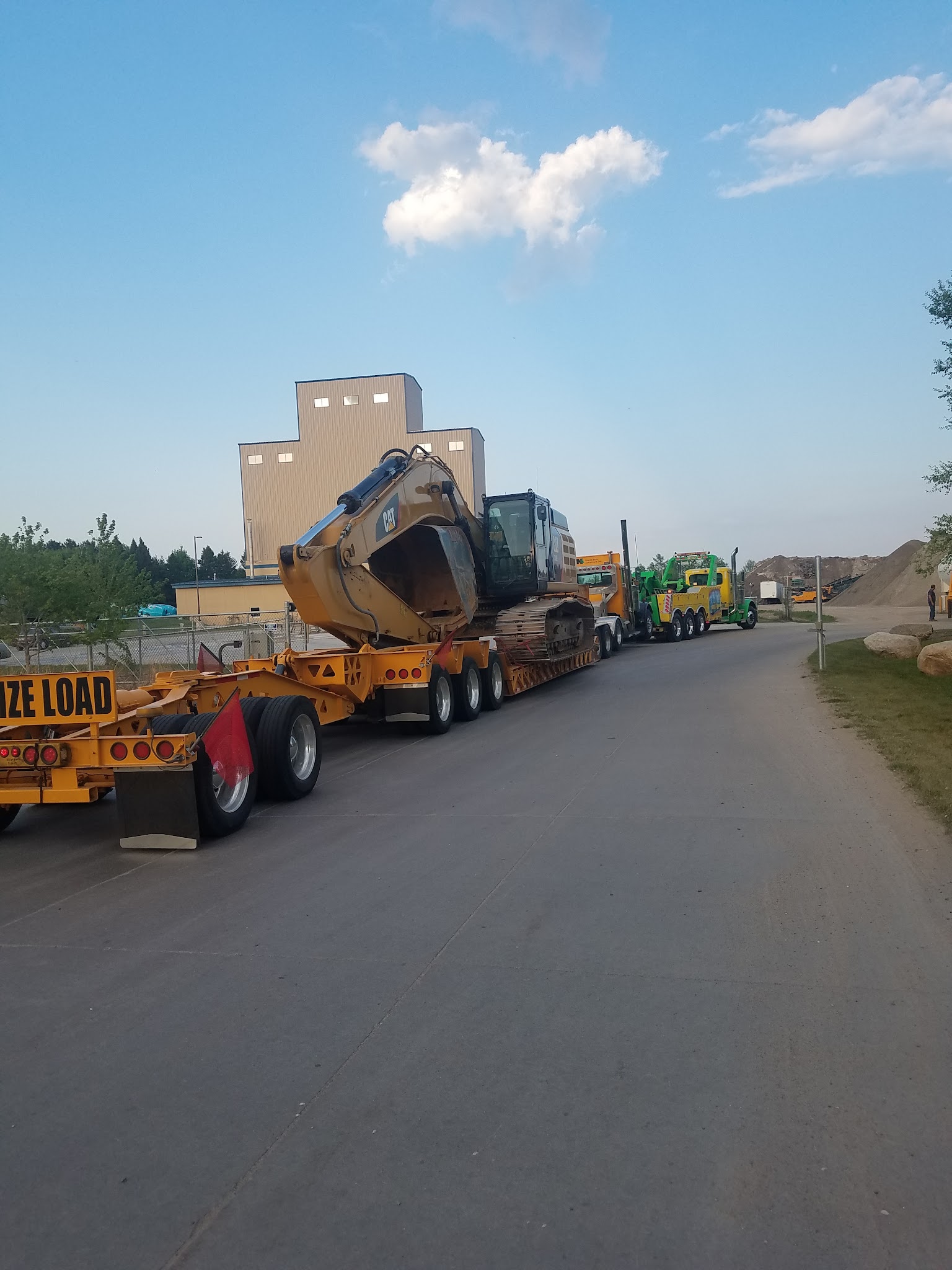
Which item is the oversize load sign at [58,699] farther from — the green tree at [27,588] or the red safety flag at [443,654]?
the green tree at [27,588]

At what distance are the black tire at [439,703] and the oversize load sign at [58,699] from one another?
602cm

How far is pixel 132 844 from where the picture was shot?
760 cm

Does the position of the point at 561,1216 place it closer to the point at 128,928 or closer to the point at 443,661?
the point at 128,928

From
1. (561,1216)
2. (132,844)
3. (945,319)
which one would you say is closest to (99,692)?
(132,844)

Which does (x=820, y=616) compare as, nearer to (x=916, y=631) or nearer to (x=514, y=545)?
(x=514, y=545)

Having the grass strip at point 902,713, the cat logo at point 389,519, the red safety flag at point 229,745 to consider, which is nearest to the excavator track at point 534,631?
the cat logo at point 389,519

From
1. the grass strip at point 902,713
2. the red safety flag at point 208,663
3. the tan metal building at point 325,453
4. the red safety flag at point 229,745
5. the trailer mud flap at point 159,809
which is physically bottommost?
the grass strip at point 902,713

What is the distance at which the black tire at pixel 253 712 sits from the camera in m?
9.01

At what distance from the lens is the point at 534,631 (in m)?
16.4

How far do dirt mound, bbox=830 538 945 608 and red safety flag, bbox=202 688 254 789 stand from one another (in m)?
53.0

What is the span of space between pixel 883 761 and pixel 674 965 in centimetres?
606

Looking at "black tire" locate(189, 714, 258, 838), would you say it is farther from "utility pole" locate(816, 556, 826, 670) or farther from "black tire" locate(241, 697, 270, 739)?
"utility pole" locate(816, 556, 826, 670)

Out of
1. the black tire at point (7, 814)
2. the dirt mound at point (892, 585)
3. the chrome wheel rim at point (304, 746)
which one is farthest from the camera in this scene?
the dirt mound at point (892, 585)

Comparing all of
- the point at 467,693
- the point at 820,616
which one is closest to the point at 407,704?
the point at 467,693
